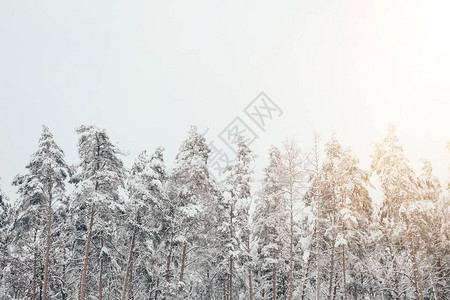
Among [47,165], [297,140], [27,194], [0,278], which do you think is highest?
[297,140]

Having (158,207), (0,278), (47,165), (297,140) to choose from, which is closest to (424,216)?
(297,140)

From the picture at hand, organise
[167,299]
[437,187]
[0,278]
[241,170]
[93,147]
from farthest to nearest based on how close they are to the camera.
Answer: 1. [0,278]
2. [241,170]
3. [437,187]
4. [167,299]
5. [93,147]

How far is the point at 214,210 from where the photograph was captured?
2631 cm

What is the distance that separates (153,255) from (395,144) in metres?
18.2

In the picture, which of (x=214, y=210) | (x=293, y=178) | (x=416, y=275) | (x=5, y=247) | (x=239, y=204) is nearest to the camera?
(x=416, y=275)

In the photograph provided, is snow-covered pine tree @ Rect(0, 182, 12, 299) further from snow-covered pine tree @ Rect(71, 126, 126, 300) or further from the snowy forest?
snow-covered pine tree @ Rect(71, 126, 126, 300)

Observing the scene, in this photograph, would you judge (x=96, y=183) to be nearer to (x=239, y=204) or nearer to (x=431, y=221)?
(x=239, y=204)

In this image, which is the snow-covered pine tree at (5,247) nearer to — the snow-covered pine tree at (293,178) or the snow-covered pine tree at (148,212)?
the snow-covered pine tree at (148,212)

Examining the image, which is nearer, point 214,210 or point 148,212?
point 148,212

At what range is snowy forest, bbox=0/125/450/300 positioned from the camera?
21.3m

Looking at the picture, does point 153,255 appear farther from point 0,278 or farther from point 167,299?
point 0,278

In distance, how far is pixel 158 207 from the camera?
22547mm

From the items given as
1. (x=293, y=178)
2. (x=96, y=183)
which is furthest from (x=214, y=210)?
(x=96, y=183)

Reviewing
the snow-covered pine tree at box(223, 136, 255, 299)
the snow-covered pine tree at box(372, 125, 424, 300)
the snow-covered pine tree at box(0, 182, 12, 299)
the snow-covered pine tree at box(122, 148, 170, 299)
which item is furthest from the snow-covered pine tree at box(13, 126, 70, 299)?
the snow-covered pine tree at box(372, 125, 424, 300)
